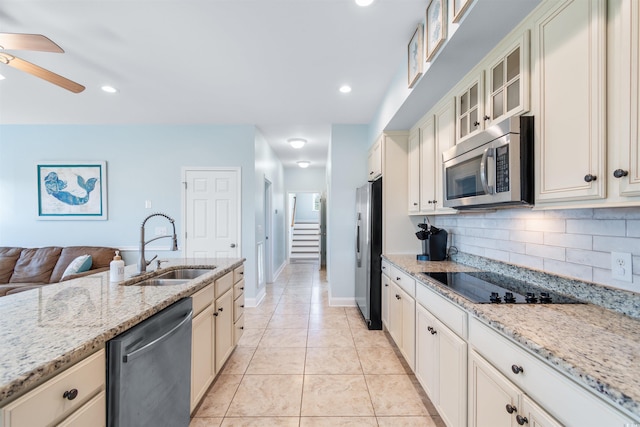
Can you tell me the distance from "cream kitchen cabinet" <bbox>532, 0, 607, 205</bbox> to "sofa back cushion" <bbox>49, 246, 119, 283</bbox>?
4776 millimetres

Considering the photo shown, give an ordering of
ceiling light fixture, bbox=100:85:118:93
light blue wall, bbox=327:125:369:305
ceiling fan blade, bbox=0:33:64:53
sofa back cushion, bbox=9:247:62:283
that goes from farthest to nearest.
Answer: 1. light blue wall, bbox=327:125:369:305
2. sofa back cushion, bbox=9:247:62:283
3. ceiling light fixture, bbox=100:85:118:93
4. ceiling fan blade, bbox=0:33:64:53

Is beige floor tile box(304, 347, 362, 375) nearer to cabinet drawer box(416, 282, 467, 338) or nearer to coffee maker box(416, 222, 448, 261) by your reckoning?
cabinet drawer box(416, 282, 467, 338)

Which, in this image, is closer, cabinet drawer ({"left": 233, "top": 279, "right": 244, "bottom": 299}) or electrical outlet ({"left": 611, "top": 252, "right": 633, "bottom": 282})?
electrical outlet ({"left": 611, "top": 252, "right": 633, "bottom": 282})

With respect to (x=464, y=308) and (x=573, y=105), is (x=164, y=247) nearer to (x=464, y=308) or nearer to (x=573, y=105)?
(x=464, y=308)

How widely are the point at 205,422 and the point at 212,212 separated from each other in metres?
2.84

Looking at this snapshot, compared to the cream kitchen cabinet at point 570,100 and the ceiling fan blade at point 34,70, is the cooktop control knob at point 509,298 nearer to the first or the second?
the cream kitchen cabinet at point 570,100

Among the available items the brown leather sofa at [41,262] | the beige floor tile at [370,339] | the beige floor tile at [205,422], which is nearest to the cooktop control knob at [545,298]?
the beige floor tile at [370,339]

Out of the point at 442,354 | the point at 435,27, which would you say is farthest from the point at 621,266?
the point at 435,27

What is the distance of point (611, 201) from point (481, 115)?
3.14 ft

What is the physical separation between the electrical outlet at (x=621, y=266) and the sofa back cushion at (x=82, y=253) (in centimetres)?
494

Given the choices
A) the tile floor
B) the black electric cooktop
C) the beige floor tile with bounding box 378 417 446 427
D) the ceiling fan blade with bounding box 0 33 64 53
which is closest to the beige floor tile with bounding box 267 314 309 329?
the tile floor

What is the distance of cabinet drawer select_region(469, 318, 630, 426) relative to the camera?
73 cm

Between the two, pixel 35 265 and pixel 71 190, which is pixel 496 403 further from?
pixel 71 190

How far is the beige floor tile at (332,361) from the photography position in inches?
93.3
